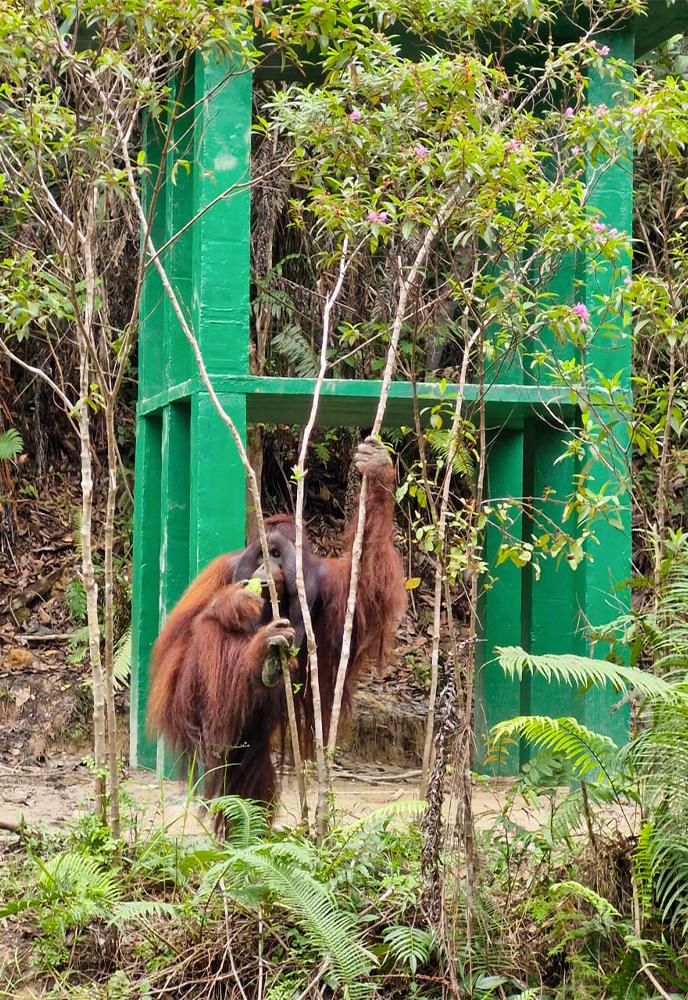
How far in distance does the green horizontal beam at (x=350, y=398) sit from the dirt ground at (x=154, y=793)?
73.4 inches

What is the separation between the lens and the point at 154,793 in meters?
6.39

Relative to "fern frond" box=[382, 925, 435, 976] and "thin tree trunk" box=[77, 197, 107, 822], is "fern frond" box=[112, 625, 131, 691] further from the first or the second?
"fern frond" box=[382, 925, 435, 976]

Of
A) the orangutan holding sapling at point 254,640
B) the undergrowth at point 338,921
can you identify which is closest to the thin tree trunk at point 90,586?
the undergrowth at point 338,921

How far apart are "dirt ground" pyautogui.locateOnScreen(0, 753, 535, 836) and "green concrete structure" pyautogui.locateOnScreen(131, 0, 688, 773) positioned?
0.30 meters

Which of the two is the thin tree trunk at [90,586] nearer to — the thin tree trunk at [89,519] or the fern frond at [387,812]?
the thin tree trunk at [89,519]

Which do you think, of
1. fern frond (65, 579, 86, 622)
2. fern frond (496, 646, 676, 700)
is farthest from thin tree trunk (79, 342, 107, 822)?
fern frond (65, 579, 86, 622)

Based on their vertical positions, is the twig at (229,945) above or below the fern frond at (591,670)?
below

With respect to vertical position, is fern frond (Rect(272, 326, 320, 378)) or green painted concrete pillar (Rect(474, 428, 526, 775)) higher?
fern frond (Rect(272, 326, 320, 378))

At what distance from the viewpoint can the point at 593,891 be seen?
3889 millimetres

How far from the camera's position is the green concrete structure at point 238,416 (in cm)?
596

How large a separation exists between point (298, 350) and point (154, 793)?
165 inches

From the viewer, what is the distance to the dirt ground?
18.6 ft

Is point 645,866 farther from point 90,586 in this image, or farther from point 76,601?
point 76,601

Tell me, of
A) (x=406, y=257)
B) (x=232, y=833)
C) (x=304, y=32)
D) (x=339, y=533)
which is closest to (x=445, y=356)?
(x=339, y=533)
